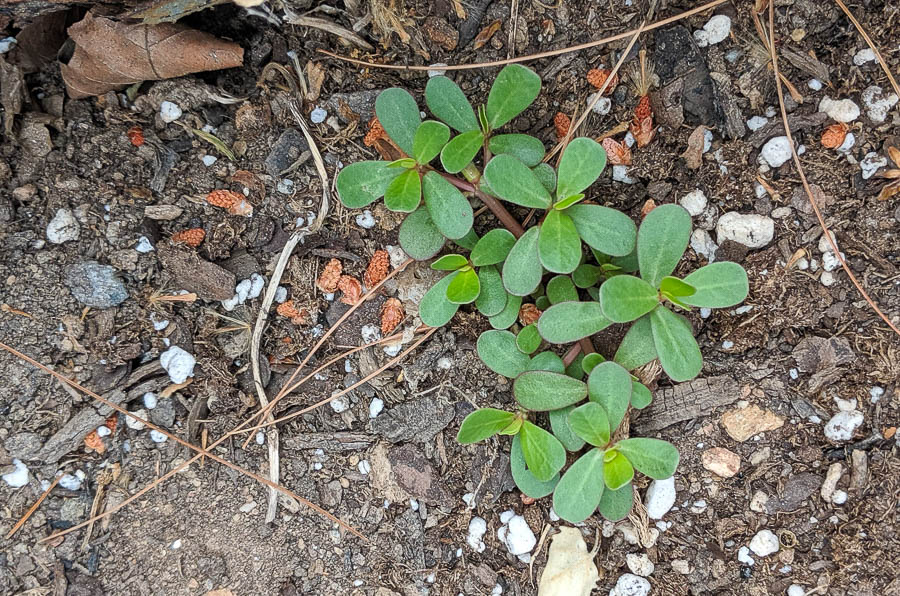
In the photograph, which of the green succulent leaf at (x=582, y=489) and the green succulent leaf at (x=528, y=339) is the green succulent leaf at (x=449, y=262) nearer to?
the green succulent leaf at (x=528, y=339)

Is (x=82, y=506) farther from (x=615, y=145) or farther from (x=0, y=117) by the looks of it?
(x=615, y=145)

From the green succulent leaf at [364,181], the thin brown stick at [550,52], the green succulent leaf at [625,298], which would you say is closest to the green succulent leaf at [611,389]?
the green succulent leaf at [625,298]

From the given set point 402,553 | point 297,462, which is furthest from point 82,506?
point 402,553

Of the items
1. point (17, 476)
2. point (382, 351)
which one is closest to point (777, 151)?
point (382, 351)

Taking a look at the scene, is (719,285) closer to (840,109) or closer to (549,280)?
(549,280)

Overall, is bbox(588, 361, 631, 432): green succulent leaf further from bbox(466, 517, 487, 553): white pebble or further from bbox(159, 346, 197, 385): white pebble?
bbox(159, 346, 197, 385): white pebble

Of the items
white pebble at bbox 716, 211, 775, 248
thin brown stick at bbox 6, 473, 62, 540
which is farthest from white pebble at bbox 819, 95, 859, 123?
thin brown stick at bbox 6, 473, 62, 540
